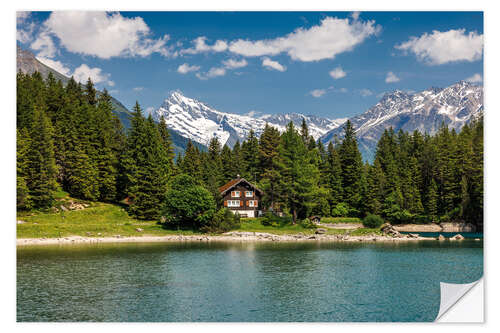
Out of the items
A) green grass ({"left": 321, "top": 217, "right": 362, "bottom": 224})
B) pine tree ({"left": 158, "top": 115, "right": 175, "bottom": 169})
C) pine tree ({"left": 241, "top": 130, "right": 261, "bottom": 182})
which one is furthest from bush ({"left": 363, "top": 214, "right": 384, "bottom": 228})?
pine tree ({"left": 158, "top": 115, "right": 175, "bottom": 169})

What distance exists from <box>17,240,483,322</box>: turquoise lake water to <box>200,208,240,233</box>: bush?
12.5m

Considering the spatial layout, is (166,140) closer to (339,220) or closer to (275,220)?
(275,220)

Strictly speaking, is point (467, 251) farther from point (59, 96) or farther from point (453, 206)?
point (59, 96)

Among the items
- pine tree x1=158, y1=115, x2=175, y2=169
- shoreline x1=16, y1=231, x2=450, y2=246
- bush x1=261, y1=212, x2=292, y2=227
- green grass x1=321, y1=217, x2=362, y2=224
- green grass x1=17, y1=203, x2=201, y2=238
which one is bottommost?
shoreline x1=16, y1=231, x2=450, y2=246

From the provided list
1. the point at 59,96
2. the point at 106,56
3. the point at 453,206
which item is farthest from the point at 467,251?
the point at 59,96

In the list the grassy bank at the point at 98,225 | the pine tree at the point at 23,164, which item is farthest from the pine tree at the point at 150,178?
the pine tree at the point at 23,164

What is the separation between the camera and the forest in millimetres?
60312

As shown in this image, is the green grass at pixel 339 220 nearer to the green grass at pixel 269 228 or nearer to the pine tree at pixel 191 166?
the green grass at pixel 269 228

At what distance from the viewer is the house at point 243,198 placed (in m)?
78.8

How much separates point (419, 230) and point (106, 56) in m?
62.9

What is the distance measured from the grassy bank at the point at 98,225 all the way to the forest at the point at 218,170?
2048mm

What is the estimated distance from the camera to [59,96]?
8081 centimetres

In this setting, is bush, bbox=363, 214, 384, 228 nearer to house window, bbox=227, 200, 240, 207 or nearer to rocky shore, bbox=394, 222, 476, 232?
rocky shore, bbox=394, 222, 476, 232
